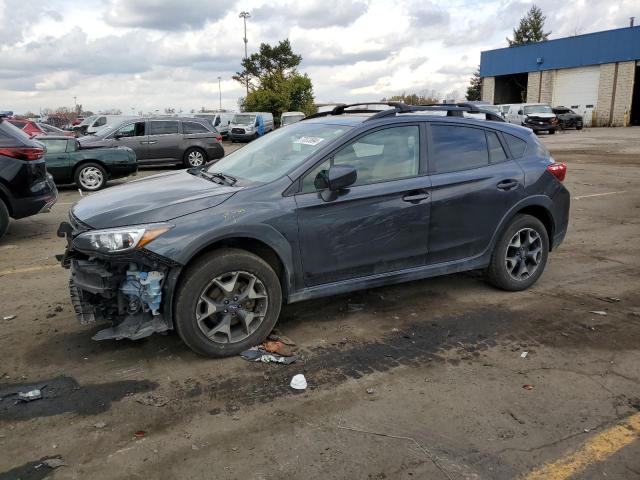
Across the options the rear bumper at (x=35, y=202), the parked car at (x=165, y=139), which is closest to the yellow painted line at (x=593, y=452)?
the rear bumper at (x=35, y=202)

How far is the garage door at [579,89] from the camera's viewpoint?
4300 centimetres

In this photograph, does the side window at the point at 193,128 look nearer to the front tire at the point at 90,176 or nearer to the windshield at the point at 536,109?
the front tire at the point at 90,176

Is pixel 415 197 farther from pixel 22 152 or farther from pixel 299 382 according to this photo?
pixel 22 152

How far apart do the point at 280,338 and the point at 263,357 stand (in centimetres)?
37

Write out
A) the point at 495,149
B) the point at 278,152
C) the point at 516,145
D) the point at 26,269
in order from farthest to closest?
Answer: the point at 26,269, the point at 516,145, the point at 495,149, the point at 278,152

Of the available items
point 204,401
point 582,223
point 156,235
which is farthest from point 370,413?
point 582,223

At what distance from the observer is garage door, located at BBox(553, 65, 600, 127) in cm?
4300

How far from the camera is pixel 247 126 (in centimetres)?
3225

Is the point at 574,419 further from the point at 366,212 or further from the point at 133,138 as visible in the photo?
the point at 133,138

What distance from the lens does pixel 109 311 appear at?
12.2ft

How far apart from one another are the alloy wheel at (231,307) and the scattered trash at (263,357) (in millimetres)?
121

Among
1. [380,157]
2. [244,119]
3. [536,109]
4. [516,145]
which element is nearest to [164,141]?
[516,145]

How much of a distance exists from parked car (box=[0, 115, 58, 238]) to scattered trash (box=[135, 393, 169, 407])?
506cm

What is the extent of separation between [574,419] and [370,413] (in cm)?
117
